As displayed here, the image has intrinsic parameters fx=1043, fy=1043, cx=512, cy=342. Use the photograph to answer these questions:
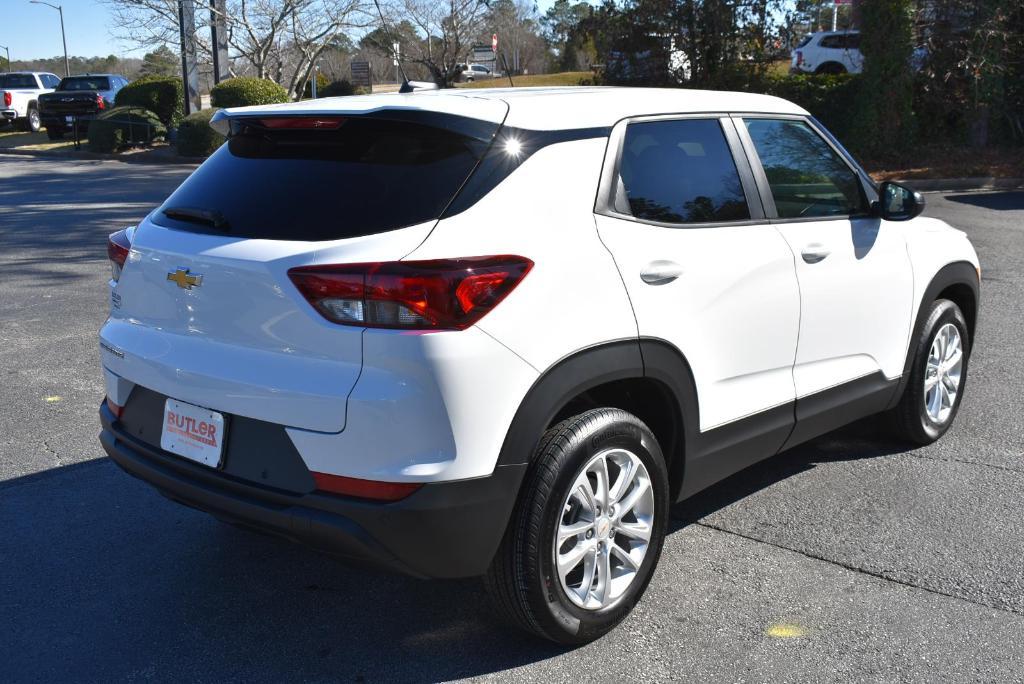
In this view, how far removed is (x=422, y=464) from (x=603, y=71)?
750 inches

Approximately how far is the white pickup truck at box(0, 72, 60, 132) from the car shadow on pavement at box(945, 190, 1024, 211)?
29.6 m

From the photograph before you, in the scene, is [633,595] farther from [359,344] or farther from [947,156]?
[947,156]

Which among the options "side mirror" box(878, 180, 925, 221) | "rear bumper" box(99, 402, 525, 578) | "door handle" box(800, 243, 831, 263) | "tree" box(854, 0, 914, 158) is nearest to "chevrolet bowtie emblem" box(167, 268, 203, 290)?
"rear bumper" box(99, 402, 525, 578)

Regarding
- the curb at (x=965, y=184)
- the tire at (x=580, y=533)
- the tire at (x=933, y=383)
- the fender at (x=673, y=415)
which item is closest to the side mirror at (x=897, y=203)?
the tire at (x=933, y=383)

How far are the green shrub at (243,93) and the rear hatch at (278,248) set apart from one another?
815 inches

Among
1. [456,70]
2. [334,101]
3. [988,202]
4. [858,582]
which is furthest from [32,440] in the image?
[456,70]

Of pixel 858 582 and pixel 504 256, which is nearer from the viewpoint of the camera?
pixel 504 256

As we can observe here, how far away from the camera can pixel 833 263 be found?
170 inches

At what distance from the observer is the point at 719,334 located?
12.2ft

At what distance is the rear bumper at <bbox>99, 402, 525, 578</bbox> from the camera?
2898 mm

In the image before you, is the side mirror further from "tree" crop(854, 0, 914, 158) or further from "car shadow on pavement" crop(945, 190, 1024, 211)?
"tree" crop(854, 0, 914, 158)

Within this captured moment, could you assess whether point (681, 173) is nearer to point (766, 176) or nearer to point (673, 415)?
point (766, 176)

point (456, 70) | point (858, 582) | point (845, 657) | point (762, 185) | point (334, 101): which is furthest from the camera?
point (456, 70)

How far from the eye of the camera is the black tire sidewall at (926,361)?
5.00 m
